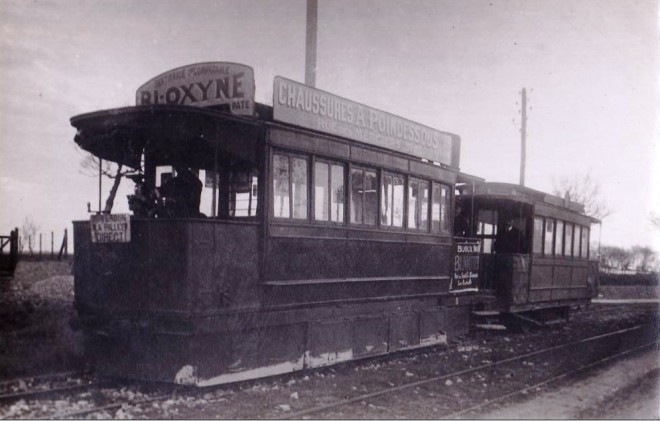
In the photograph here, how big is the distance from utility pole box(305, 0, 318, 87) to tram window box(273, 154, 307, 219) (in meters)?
4.22

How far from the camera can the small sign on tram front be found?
7.21m

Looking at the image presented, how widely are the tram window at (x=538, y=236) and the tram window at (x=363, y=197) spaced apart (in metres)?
6.81

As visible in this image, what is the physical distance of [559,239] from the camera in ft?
55.9

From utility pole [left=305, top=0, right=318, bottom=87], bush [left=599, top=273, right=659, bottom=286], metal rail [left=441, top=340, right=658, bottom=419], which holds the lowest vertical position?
bush [left=599, top=273, right=659, bottom=286]

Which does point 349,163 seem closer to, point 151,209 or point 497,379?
point 151,209

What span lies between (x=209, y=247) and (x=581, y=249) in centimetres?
1476

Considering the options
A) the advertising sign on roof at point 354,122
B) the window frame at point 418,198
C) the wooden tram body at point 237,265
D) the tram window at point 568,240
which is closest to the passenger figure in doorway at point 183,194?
the wooden tram body at point 237,265

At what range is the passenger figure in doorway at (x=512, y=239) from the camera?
1483 cm

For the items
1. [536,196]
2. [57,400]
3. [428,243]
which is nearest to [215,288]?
[57,400]

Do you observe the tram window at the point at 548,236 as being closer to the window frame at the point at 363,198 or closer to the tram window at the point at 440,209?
the tram window at the point at 440,209

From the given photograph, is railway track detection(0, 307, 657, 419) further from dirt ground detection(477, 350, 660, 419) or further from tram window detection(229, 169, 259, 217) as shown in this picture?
tram window detection(229, 169, 259, 217)

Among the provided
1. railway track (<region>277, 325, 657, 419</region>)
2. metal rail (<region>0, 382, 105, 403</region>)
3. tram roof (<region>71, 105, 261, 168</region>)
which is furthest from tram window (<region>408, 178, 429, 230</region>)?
metal rail (<region>0, 382, 105, 403</region>)

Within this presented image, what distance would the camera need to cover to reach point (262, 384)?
25.8 feet

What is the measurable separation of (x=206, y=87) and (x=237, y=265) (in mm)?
2314
